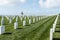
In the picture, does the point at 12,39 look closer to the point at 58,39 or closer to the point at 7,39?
the point at 7,39

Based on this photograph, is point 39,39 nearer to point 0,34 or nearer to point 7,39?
point 7,39

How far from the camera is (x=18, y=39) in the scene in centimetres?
1062

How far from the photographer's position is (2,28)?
12.6 m

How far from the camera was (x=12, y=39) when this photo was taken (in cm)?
1057

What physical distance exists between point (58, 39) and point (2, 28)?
4974 mm

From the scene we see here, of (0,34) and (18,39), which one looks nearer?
(18,39)

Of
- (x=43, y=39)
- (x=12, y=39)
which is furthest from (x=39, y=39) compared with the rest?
(x=12, y=39)

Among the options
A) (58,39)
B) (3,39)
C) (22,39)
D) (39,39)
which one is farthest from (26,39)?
(58,39)

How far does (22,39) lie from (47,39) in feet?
6.36

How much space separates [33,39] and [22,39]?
83 cm

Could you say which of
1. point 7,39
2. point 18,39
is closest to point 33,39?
point 18,39

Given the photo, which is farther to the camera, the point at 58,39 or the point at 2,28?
the point at 2,28

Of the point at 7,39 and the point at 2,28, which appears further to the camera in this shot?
the point at 2,28

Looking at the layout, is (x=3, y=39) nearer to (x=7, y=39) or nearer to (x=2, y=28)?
(x=7, y=39)
